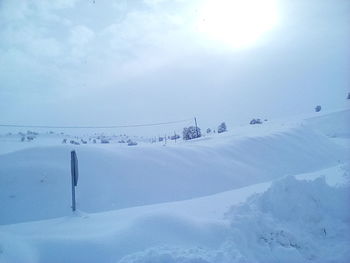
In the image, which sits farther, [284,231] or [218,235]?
[284,231]

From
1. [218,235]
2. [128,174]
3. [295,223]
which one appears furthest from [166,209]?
[128,174]

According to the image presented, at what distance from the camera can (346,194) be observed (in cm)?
845

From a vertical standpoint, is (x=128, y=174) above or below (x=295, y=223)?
above

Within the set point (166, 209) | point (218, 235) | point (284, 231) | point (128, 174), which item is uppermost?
point (128, 174)

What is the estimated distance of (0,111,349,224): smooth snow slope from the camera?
38.7 feet

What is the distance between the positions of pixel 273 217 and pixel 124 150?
9.86m

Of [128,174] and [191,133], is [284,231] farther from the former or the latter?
[191,133]

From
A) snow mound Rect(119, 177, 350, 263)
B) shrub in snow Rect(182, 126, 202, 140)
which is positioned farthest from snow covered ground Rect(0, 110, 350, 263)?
shrub in snow Rect(182, 126, 202, 140)

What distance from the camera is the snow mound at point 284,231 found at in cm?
567

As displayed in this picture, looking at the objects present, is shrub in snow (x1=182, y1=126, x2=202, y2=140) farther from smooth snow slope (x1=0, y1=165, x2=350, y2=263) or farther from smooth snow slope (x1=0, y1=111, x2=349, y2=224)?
smooth snow slope (x1=0, y1=165, x2=350, y2=263)

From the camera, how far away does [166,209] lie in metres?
7.45

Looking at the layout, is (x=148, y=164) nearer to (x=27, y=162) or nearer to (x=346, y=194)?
(x=27, y=162)

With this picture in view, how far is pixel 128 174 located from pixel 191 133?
2322 cm

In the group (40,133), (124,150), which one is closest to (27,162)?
(124,150)
